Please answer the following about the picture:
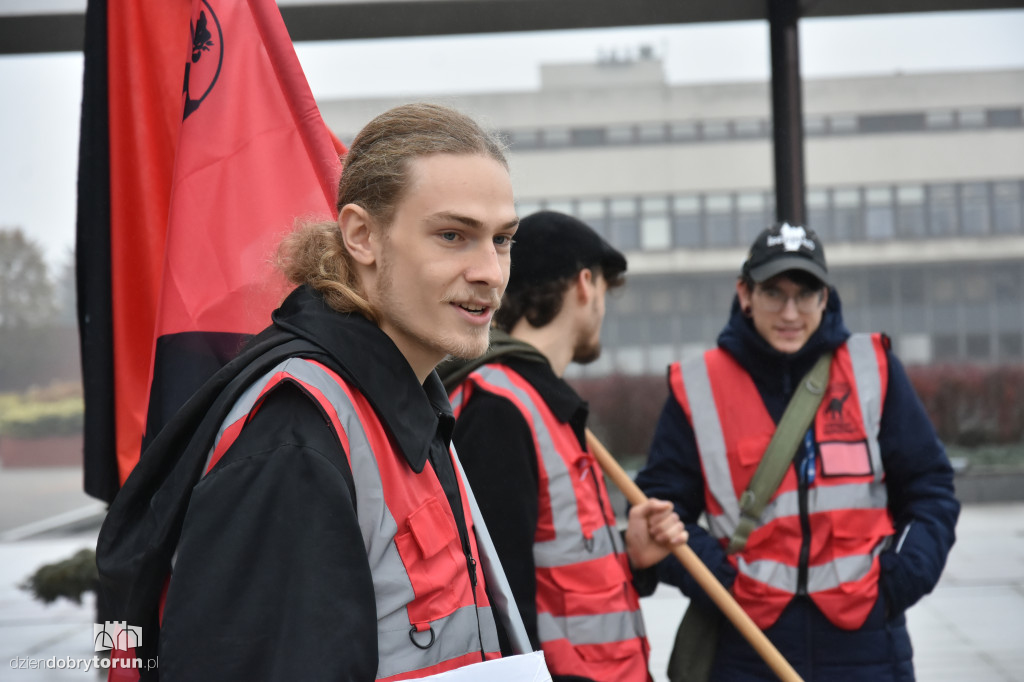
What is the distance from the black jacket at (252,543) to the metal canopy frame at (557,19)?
2840 mm

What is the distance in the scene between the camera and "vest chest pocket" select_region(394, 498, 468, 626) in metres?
1.30

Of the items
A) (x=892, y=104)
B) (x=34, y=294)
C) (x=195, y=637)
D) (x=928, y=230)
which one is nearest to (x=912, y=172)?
(x=928, y=230)

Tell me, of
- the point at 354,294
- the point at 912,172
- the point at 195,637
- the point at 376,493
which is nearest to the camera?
the point at 195,637

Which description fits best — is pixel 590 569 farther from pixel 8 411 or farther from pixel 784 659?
pixel 8 411

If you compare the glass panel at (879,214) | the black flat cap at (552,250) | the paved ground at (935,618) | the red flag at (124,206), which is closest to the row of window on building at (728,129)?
the glass panel at (879,214)

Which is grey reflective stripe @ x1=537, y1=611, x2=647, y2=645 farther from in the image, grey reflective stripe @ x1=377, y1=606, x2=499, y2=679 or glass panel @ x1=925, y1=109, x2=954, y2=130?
glass panel @ x1=925, y1=109, x2=954, y2=130

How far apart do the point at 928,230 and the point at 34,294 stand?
12208mm

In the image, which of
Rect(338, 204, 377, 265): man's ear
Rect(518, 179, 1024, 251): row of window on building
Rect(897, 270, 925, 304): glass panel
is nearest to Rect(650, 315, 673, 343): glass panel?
Rect(518, 179, 1024, 251): row of window on building

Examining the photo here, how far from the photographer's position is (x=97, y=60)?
2346 millimetres

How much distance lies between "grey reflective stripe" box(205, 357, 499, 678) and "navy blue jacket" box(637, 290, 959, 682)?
66.9 inches

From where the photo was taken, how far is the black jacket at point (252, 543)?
1092 millimetres

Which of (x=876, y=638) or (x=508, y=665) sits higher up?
(x=508, y=665)

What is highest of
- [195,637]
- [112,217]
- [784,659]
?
[112,217]

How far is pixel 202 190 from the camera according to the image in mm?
2088
